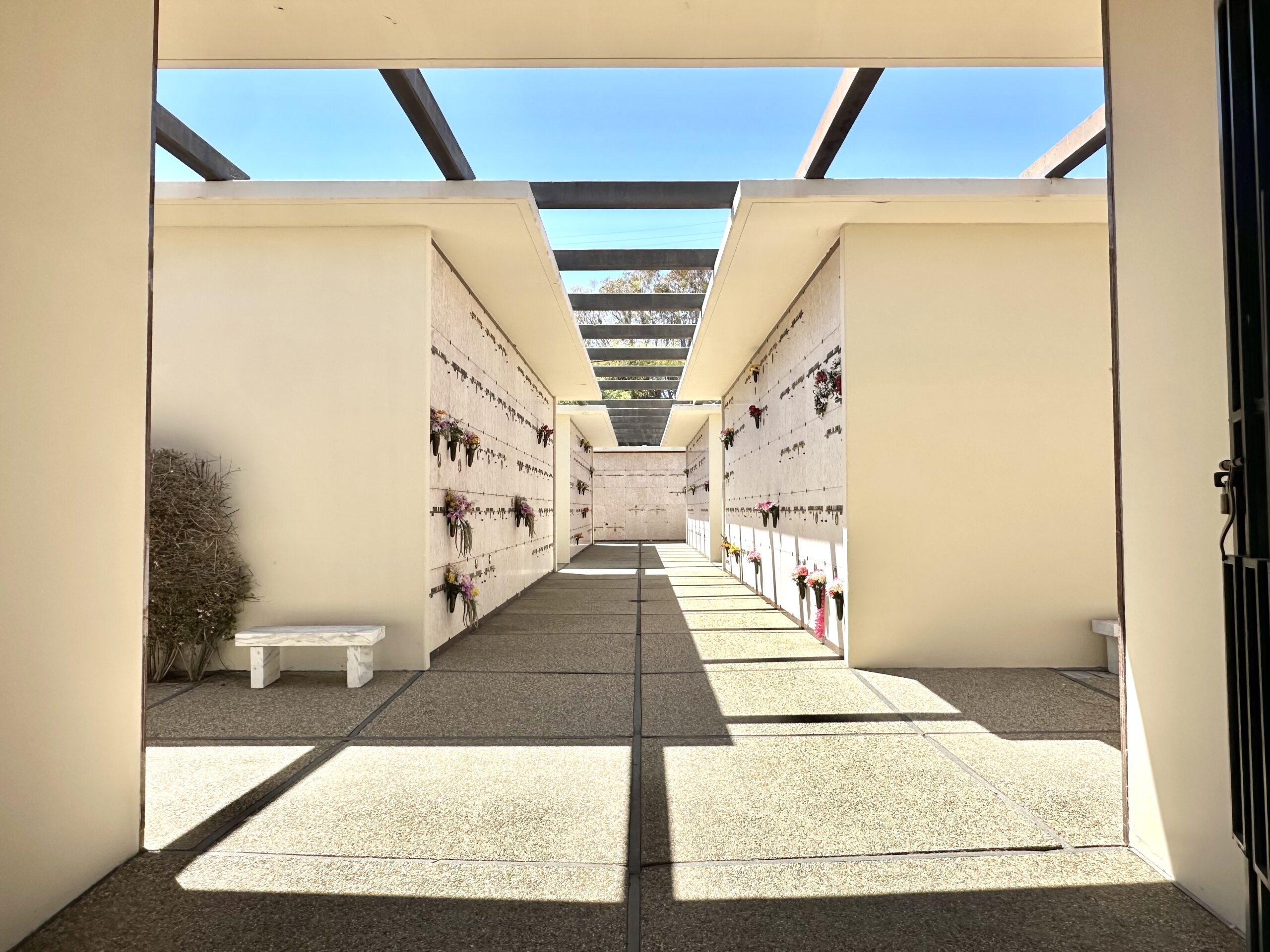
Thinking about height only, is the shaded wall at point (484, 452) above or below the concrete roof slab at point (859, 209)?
below

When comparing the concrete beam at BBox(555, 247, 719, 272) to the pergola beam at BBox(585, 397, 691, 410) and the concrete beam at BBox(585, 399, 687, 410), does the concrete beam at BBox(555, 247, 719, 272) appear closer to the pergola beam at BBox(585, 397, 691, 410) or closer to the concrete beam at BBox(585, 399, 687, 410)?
the pergola beam at BBox(585, 397, 691, 410)

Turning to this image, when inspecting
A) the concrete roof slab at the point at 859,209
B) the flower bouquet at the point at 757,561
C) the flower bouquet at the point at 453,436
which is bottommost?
the flower bouquet at the point at 757,561

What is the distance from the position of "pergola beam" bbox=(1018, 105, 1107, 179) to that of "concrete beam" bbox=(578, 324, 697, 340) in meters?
4.40

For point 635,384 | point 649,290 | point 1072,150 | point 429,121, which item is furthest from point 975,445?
point 635,384

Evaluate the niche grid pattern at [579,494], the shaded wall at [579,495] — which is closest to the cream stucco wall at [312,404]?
the niche grid pattern at [579,494]

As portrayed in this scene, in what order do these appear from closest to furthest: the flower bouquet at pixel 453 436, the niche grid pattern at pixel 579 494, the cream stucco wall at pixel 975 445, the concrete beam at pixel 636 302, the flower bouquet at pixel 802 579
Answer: the cream stucco wall at pixel 975 445
the flower bouquet at pixel 453 436
the flower bouquet at pixel 802 579
the concrete beam at pixel 636 302
the niche grid pattern at pixel 579 494

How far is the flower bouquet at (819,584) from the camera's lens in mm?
6152

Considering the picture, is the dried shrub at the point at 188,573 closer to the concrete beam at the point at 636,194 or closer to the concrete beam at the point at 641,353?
the concrete beam at the point at 636,194

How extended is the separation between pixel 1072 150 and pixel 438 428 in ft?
15.0

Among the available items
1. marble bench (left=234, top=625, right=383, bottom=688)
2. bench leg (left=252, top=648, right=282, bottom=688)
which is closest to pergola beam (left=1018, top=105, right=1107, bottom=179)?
marble bench (left=234, top=625, right=383, bottom=688)

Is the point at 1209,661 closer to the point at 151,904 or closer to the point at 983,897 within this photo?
the point at 983,897

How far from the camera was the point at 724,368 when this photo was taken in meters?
11.1

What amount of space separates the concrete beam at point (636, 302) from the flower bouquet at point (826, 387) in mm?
2075

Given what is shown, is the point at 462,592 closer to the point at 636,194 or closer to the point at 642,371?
the point at 636,194
